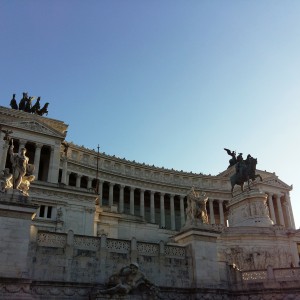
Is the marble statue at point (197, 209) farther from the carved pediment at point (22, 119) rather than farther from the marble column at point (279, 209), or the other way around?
the marble column at point (279, 209)

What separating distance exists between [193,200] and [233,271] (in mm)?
5378

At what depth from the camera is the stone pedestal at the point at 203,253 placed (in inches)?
968

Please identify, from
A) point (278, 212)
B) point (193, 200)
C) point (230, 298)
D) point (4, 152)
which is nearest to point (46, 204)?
point (4, 152)

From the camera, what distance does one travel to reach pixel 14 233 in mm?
20703

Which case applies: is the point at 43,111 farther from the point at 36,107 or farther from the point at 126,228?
the point at 126,228

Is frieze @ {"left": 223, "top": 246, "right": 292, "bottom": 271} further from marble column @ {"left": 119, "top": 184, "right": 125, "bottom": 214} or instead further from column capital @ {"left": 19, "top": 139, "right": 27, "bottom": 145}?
marble column @ {"left": 119, "top": 184, "right": 125, "bottom": 214}

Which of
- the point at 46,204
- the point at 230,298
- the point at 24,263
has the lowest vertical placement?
the point at 230,298

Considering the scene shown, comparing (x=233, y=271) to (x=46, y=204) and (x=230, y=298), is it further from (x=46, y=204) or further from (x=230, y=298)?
(x=46, y=204)

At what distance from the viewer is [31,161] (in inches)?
2601

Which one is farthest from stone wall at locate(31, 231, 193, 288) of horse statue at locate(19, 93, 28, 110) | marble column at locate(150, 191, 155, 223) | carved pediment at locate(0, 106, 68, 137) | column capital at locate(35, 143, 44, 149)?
marble column at locate(150, 191, 155, 223)

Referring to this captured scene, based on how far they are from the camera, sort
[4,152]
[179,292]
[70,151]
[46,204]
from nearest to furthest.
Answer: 1. [179,292]
2. [46,204]
3. [4,152]
4. [70,151]

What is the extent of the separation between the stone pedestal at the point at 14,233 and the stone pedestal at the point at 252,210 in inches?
1236

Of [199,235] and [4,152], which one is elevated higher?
[4,152]

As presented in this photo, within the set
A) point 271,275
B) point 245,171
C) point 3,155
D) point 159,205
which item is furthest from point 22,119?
point 271,275
